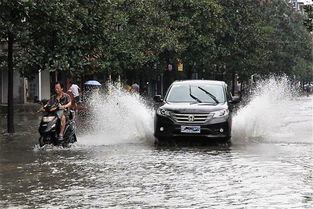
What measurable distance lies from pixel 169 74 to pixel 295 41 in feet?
89.6

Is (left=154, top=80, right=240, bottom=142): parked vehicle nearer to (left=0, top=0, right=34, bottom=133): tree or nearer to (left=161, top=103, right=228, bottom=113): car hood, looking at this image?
(left=161, top=103, right=228, bottom=113): car hood

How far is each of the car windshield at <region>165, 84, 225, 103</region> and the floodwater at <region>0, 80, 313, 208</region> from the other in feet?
4.53

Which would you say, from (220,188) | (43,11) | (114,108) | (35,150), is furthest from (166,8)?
(220,188)

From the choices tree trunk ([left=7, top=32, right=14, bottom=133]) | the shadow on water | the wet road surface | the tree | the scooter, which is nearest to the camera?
the wet road surface

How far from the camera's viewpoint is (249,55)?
180ft

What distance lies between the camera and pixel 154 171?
11492mm

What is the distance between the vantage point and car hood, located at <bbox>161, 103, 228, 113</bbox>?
16.1 meters

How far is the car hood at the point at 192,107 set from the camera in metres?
16.1

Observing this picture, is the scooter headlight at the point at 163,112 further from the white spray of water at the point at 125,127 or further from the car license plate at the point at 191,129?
the white spray of water at the point at 125,127

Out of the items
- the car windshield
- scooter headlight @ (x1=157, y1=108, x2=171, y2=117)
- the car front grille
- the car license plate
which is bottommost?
the car license plate

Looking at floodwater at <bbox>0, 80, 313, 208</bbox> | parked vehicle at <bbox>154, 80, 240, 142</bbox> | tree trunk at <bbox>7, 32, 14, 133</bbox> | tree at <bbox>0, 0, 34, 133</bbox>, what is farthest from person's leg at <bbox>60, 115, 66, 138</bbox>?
tree trunk at <bbox>7, 32, 14, 133</bbox>

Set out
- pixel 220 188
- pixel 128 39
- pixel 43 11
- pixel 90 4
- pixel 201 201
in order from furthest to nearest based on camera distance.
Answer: pixel 128 39, pixel 90 4, pixel 43 11, pixel 220 188, pixel 201 201

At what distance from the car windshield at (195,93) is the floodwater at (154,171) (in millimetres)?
1381

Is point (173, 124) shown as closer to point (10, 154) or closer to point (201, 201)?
point (10, 154)
